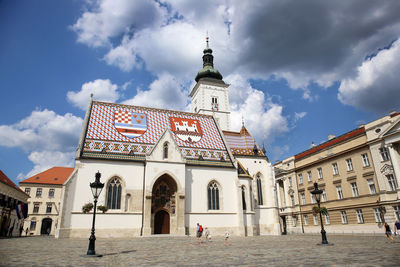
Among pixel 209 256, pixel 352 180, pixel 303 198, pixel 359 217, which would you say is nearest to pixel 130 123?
pixel 209 256

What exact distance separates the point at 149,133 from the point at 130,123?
2700 mm

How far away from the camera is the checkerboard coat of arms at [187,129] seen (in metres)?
35.3

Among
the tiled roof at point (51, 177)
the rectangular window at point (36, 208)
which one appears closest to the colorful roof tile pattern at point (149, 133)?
the tiled roof at point (51, 177)

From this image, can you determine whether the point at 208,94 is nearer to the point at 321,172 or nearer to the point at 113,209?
the point at 321,172

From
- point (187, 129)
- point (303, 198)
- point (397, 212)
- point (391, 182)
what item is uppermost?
point (187, 129)

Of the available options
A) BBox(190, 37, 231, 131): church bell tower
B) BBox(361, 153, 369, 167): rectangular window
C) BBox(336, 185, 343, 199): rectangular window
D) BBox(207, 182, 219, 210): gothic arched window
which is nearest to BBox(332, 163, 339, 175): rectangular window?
BBox(336, 185, 343, 199): rectangular window

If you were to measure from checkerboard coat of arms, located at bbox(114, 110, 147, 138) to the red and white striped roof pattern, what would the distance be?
0.46 m

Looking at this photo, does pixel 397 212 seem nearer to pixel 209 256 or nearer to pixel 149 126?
pixel 209 256

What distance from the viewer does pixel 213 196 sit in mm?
32156

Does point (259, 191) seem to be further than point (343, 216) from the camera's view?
Yes

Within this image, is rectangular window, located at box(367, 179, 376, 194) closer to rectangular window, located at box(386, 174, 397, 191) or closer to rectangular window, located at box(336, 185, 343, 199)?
rectangular window, located at box(386, 174, 397, 191)

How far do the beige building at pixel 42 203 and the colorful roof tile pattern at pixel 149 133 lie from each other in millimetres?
31337

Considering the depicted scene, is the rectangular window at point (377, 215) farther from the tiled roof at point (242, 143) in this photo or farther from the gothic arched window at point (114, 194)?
the gothic arched window at point (114, 194)

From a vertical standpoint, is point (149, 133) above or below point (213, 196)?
above
